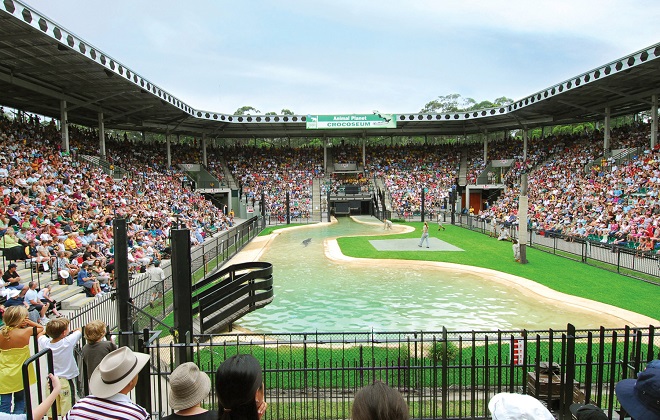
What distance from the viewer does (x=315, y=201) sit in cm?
4622

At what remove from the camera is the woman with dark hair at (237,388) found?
2.77m

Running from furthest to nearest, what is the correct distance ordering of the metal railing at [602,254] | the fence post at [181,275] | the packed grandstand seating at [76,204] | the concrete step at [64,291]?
1. the metal railing at [602,254]
2. the packed grandstand seating at [76,204]
3. the concrete step at [64,291]
4. the fence post at [181,275]

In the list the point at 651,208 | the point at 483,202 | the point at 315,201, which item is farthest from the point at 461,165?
the point at 651,208

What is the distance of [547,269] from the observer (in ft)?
60.1

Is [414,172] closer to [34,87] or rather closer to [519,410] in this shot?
[34,87]

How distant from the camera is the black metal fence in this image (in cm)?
506

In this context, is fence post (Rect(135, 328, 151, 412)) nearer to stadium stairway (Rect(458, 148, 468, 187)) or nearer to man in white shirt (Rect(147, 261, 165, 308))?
man in white shirt (Rect(147, 261, 165, 308))

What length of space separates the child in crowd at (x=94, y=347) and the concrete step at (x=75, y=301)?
740cm

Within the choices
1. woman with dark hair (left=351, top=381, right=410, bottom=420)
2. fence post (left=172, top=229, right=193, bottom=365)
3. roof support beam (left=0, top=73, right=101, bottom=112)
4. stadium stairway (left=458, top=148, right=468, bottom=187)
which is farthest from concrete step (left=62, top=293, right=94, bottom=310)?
stadium stairway (left=458, top=148, right=468, bottom=187)

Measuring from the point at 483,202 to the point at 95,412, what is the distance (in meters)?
47.8

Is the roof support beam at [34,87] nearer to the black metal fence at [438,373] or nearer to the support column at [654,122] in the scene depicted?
the black metal fence at [438,373]

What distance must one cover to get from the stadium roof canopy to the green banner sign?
1.06 metres

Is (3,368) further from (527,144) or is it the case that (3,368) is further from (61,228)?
(527,144)

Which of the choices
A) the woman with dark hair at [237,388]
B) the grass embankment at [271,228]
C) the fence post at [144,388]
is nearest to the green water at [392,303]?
the fence post at [144,388]
